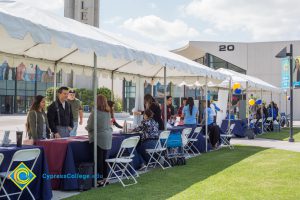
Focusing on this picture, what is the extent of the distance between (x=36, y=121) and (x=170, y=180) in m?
2.56

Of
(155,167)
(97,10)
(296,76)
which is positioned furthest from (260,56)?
(155,167)

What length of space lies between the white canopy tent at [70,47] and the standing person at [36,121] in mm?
1026

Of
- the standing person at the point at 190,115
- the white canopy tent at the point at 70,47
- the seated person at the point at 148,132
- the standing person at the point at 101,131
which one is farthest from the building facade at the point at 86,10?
the standing person at the point at 101,131

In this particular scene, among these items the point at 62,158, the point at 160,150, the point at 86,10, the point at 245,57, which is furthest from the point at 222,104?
the point at 86,10

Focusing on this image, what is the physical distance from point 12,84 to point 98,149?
53.8 m

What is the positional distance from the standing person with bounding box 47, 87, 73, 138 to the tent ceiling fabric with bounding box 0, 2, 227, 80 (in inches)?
36.7

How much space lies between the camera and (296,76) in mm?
38781

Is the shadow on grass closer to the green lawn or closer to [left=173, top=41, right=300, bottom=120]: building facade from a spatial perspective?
the green lawn

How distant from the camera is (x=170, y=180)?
8188mm

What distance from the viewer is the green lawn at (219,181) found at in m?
6.97

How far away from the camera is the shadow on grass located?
6902 millimetres

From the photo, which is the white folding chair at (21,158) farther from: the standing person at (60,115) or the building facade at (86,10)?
the building facade at (86,10)

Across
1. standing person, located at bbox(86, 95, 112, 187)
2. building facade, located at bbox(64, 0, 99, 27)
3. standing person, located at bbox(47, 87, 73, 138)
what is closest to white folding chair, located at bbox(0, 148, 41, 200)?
standing person, located at bbox(86, 95, 112, 187)

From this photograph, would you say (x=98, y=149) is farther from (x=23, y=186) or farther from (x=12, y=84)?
(x=12, y=84)
